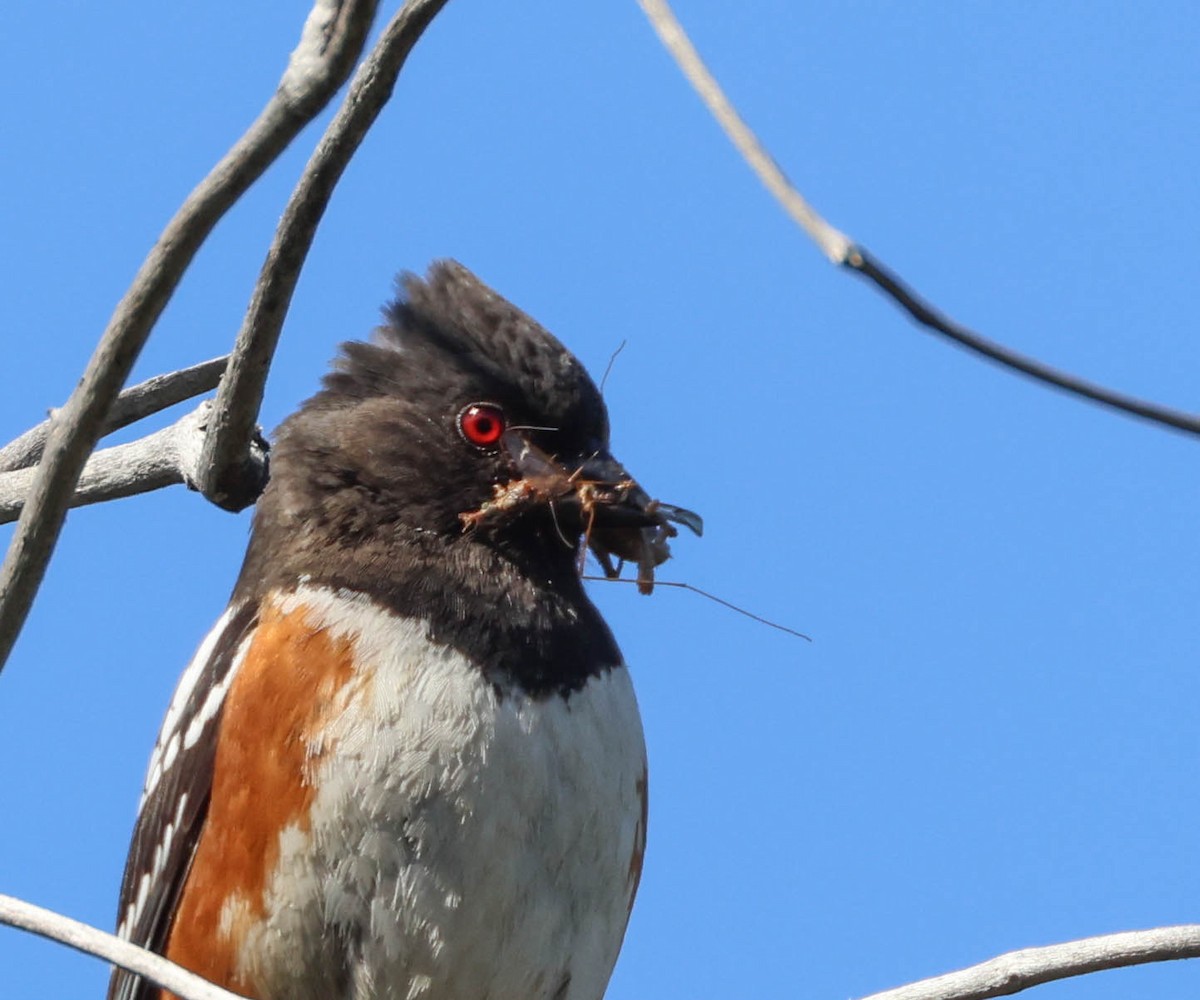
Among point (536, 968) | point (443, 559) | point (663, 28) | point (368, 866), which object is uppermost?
point (443, 559)

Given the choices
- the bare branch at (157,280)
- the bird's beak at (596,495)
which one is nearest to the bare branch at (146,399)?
the bird's beak at (596,495)

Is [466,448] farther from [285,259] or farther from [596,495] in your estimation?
[285,259]

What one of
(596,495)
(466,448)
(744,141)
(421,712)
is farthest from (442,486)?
(744,141)

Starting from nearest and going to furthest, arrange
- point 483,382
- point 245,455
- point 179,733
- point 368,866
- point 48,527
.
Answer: point 48,527, point 245,455, point 368,866, point 179,733, point 483,382

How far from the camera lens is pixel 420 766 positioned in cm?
355

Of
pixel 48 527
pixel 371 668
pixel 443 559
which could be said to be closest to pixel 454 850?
pixel 371 668

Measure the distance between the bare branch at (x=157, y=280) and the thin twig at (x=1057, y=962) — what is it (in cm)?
165

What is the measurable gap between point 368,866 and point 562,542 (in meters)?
0.98

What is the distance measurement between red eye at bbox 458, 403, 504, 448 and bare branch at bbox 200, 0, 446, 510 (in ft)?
4.27

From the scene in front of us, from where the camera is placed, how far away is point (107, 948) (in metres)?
2.07

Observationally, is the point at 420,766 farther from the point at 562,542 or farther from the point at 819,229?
the point at 819,229

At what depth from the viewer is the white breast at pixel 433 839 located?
139 inches

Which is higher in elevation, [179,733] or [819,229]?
[179,733]

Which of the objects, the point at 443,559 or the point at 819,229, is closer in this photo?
the point at 819,229
